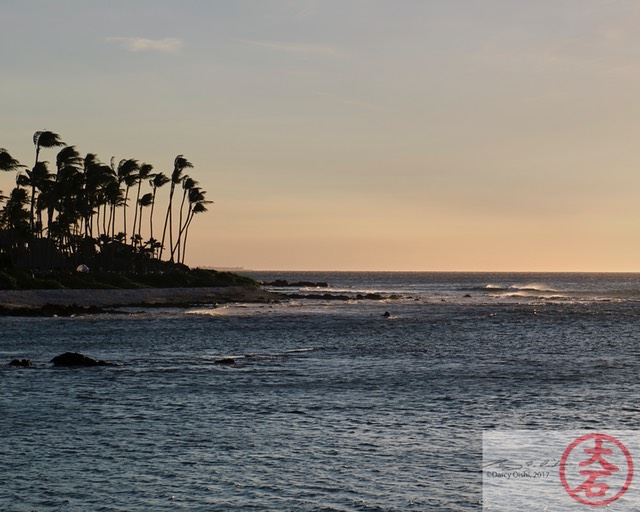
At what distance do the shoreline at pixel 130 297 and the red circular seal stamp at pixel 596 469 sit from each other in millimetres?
68111

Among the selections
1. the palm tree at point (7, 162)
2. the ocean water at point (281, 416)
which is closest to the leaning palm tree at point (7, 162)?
the palm tree at point (7, 162)

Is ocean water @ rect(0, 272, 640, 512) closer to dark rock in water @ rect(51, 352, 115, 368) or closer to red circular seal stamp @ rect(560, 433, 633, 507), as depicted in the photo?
Result: dark rock in water @ rect(51, 352, 115, 368)

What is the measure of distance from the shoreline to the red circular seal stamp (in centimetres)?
6811

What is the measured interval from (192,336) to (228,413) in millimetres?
34849

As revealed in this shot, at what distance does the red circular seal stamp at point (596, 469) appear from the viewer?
18.3m

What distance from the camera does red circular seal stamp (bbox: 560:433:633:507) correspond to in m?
18.3

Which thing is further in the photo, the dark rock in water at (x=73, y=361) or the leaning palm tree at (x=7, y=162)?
the leaning palm tree at (x=7, y=162)

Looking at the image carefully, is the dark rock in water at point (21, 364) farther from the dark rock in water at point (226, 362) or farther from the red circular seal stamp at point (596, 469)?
the red circular seal stamp at point (596, 469)

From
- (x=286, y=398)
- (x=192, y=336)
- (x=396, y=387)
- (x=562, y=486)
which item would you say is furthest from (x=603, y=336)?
(x=562, y=486)

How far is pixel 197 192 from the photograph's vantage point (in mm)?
169000

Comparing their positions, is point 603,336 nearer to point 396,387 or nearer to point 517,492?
point 396,387

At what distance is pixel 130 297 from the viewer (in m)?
109

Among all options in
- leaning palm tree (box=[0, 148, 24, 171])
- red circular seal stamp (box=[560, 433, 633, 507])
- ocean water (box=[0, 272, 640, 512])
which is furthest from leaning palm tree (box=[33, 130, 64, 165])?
red circular seal stamp (box=[560, 433, 633, 507])

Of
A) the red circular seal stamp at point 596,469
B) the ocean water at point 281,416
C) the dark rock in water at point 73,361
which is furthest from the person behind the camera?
the dark rock in water at point 73,361
